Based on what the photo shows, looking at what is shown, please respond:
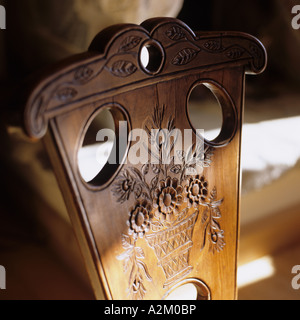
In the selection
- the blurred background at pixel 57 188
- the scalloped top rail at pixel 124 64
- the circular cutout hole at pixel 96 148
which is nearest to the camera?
the scalloped top rail at pixel 124 64

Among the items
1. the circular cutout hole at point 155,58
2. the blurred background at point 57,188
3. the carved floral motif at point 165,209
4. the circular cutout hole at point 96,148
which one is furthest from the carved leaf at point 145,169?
the blurred background at point 57,188

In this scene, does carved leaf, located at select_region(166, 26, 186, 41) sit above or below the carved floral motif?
above

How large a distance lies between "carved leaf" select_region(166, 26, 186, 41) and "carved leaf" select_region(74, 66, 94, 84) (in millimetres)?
117

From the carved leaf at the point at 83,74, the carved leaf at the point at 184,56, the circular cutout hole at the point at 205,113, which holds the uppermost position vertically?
the circular cutout hole at the point at 205,113

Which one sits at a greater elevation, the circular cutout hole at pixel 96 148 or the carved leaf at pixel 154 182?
the circular cutout hole at pixel 96 148

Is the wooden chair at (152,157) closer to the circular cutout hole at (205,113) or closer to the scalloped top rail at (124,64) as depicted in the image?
the scalloped top rail at (124,64)

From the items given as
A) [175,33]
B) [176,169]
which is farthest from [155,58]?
[176,169]

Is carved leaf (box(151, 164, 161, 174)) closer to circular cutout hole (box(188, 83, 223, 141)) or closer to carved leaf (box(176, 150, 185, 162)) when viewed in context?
carved leaf (box(176, 150, 185, 162))

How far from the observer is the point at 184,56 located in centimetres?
48

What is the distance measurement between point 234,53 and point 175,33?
113mm

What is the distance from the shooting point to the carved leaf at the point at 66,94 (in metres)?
0.39

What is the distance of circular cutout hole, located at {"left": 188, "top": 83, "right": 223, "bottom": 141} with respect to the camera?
45.3 inches

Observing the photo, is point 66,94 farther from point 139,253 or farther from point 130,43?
point 139,253

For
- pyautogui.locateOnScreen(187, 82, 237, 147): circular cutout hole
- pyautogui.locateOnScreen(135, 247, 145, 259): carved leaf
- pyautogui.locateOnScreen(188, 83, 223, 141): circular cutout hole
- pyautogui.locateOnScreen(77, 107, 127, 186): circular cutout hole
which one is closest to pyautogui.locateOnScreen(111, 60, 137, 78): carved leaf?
pyautogui.locateOnScreen(187, 82, 237, 147): circular cutout hole
